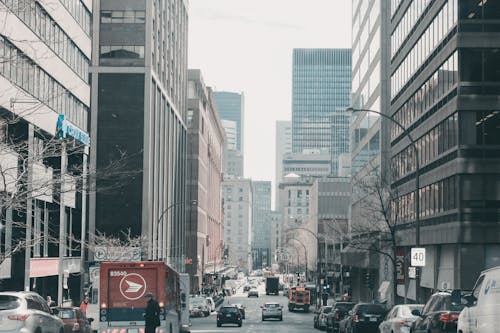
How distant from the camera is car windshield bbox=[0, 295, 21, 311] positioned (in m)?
21.8

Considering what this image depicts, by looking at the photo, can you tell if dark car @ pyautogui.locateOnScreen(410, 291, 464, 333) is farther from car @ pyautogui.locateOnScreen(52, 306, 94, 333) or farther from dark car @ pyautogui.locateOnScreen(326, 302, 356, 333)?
dark car @ pyautogui.locateOnScreen(326, 302, 356, 333)

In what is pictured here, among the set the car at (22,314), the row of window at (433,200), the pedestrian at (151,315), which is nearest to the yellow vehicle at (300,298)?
the row of window at (433,200)

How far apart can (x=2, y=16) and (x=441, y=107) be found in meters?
24.0

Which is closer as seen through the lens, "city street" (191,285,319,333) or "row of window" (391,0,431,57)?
"city street" (191,285,319,333)

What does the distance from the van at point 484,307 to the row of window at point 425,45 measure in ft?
96.9

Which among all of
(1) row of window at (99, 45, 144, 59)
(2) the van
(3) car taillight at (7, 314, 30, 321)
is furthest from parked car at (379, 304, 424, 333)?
(1) row of window at (99, 45, 144, 59)

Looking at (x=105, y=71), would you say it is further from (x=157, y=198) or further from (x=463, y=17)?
(x=463, y=17)

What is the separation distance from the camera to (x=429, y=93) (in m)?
53.6

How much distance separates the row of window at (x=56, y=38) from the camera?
48181 mm

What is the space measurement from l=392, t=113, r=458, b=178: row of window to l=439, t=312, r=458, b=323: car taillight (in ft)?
81.7

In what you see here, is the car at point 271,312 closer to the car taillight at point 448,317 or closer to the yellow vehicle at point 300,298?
the yellow vehicle at point 300,298

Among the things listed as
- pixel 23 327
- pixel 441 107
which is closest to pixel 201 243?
pixel 441 107

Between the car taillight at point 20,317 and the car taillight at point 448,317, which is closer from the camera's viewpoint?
the car taillight at point 20,317

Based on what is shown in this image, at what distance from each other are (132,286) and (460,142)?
22.5 m
